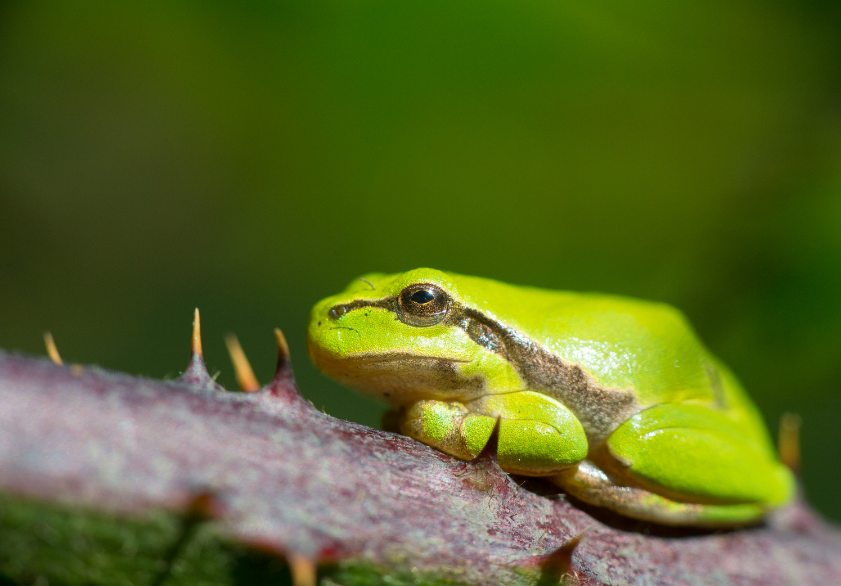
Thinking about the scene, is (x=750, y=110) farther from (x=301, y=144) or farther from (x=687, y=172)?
(x=301, y=144)

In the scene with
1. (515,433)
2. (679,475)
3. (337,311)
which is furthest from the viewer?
(337,311)

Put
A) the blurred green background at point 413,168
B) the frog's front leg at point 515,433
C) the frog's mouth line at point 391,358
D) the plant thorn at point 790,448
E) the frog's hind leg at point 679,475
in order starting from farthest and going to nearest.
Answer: the blurred green background at point 413,168
the plant thorn at point 790,448
the frog's mouth line at point 391,358
the frog's hind leg at point 679,475
the frog's front leg at point 515,433

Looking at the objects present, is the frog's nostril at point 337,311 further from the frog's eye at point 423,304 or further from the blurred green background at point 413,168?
the blurred green background at point 413,168

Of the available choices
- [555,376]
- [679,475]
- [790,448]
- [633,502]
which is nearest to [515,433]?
[555,376]

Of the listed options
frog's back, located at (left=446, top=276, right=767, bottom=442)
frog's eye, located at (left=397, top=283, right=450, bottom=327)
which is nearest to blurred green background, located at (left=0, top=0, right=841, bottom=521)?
frog's back, located at (left=446, top=276, right=767, bottom=442)

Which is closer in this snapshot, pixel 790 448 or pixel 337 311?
pixel 337 311

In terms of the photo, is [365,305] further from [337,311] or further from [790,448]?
[790,448]

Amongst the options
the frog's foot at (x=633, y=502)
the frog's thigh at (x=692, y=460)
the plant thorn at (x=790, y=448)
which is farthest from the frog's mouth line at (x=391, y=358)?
the plant thorn at (x=790, y=448)
